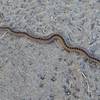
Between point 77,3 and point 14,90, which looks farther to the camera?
point 77,3

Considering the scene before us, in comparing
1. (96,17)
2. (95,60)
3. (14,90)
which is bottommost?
(14,90)

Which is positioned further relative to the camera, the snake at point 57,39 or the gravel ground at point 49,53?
→ the snake at point 57,39

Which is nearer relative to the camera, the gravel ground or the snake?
the gravel ground

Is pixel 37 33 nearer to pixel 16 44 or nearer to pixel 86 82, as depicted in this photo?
pixel 16 44

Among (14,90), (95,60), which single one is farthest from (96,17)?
(14,90)

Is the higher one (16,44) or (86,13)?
(86,13)

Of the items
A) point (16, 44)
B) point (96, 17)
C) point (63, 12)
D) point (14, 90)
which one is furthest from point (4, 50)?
point (96, 17)

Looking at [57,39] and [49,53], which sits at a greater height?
[57,39]
